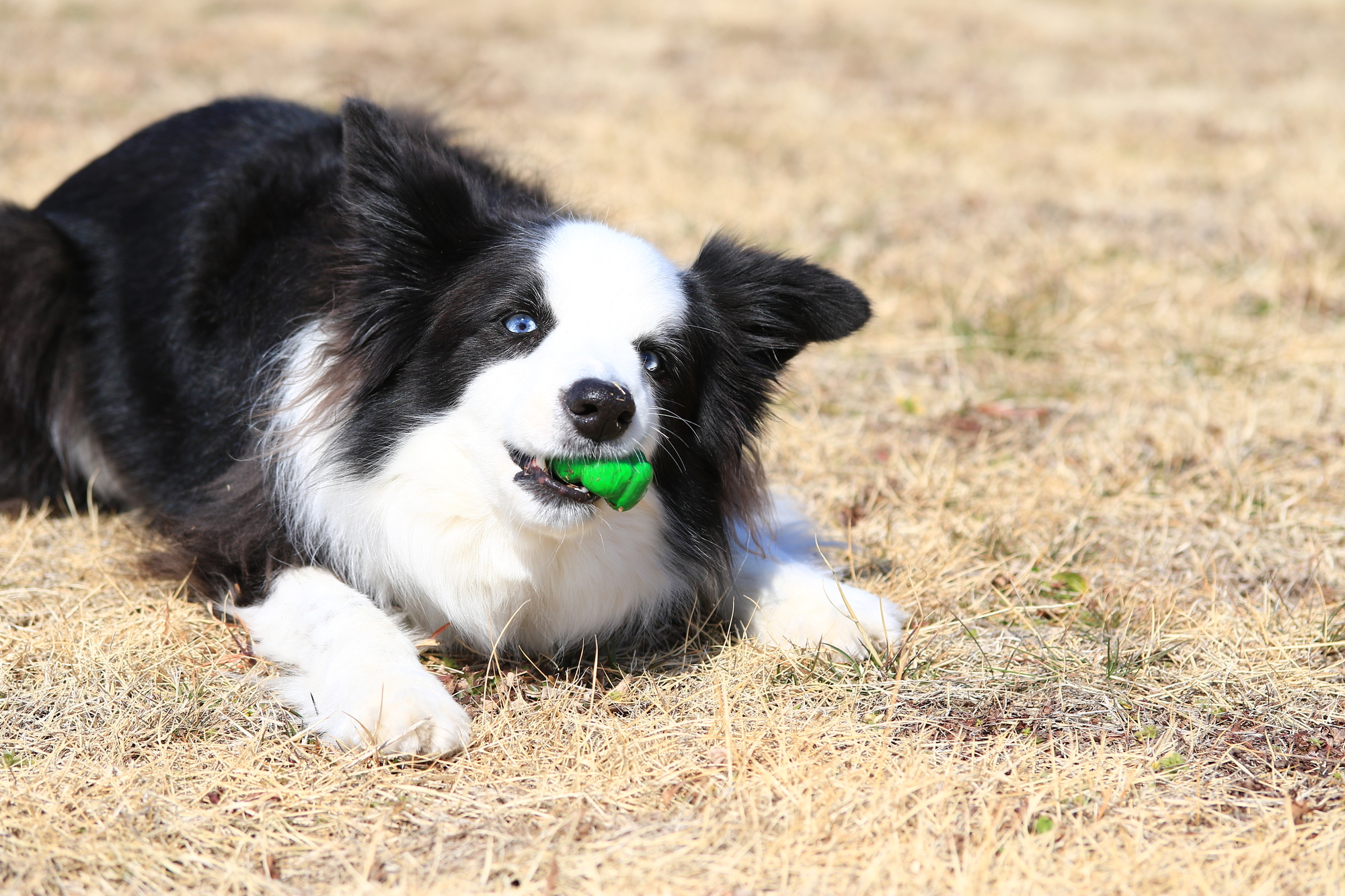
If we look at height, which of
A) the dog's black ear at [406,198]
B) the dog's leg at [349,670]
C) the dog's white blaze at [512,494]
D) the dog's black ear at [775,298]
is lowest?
the dog's leg at [349,670]


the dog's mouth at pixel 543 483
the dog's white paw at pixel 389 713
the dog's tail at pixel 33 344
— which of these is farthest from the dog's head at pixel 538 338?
the dog's tail at pixel 33 344

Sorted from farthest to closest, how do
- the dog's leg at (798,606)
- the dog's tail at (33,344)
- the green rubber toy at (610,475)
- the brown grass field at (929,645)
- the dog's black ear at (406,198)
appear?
the dog's tail at (33,344), the dog's leg at (798,606), the dog's black ear at (406,198), the green rubber toy at (610,475), the brown grass field at (929,645)

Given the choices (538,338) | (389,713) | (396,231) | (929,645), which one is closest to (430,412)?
(538,338)

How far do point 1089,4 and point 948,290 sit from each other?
15898mm

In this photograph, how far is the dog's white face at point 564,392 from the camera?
9.31 ft

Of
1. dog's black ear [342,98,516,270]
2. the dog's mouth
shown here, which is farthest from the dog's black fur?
the dog's mouth

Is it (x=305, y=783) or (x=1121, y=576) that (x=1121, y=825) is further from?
(x=305, y=783)

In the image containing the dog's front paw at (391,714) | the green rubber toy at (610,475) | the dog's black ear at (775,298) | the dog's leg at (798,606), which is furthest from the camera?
the dog's leg at (798,606)

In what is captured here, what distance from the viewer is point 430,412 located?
318 centimetres

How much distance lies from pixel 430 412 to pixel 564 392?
21.1 inches

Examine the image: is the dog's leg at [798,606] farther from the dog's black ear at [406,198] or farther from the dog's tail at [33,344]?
the dog's tail at [33,344]

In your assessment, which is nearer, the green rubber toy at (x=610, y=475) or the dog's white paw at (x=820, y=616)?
the green rubber toy at (x=610, y=475)

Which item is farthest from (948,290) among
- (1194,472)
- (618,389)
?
(618,389)

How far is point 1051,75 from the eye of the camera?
13.9 meters
